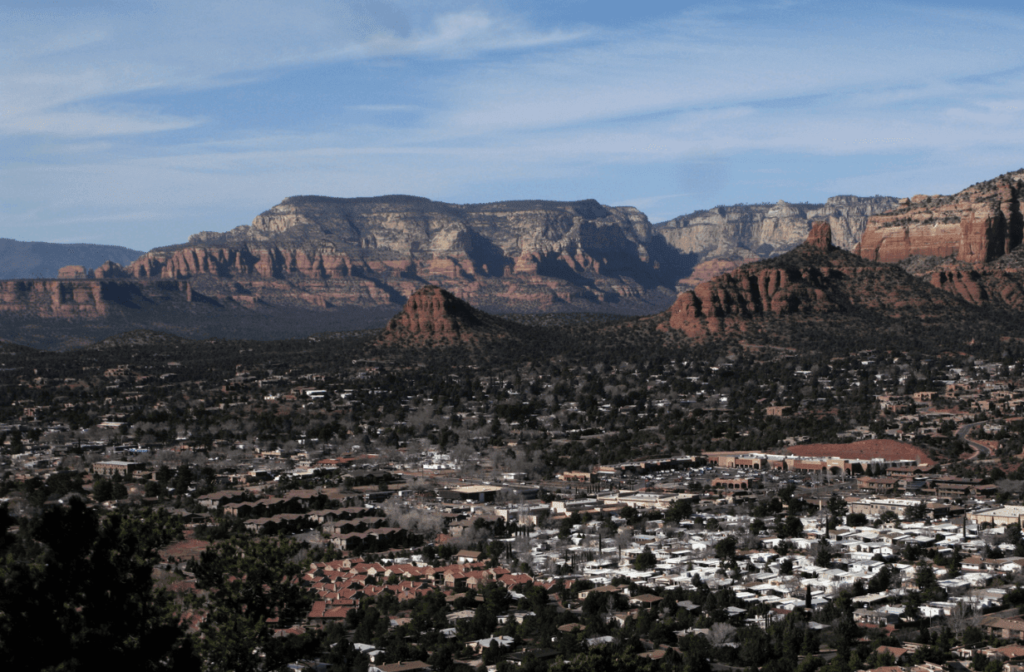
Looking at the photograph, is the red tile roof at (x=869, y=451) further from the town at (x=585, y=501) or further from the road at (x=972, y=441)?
the road at (x=972, y=441)

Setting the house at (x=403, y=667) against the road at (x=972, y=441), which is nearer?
the house at (x=403, y=667)

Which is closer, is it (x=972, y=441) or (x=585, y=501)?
(x=585, y=501)

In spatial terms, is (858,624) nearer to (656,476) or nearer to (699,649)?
(699,649)

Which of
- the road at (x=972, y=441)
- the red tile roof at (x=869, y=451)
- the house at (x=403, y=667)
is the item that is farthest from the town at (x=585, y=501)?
the road at (x=972, y=441)

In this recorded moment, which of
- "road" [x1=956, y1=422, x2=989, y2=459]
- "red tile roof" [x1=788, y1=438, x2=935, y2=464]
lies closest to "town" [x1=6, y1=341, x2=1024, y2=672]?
"red tile roof" [x1=788, y1=438, x2=935, y2=464]

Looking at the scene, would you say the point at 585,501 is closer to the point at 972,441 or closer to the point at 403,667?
the point at 972,441

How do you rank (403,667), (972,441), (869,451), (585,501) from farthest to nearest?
(972,441) < (869,451) < (585,501) < (403,667)

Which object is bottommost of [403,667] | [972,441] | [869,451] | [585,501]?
[585,501]

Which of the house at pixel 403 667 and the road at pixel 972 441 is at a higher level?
the road at pixel 972 441

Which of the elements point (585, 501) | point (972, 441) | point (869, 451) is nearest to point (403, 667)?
point (585, 501)

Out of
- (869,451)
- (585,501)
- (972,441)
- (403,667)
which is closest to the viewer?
(403,667)
